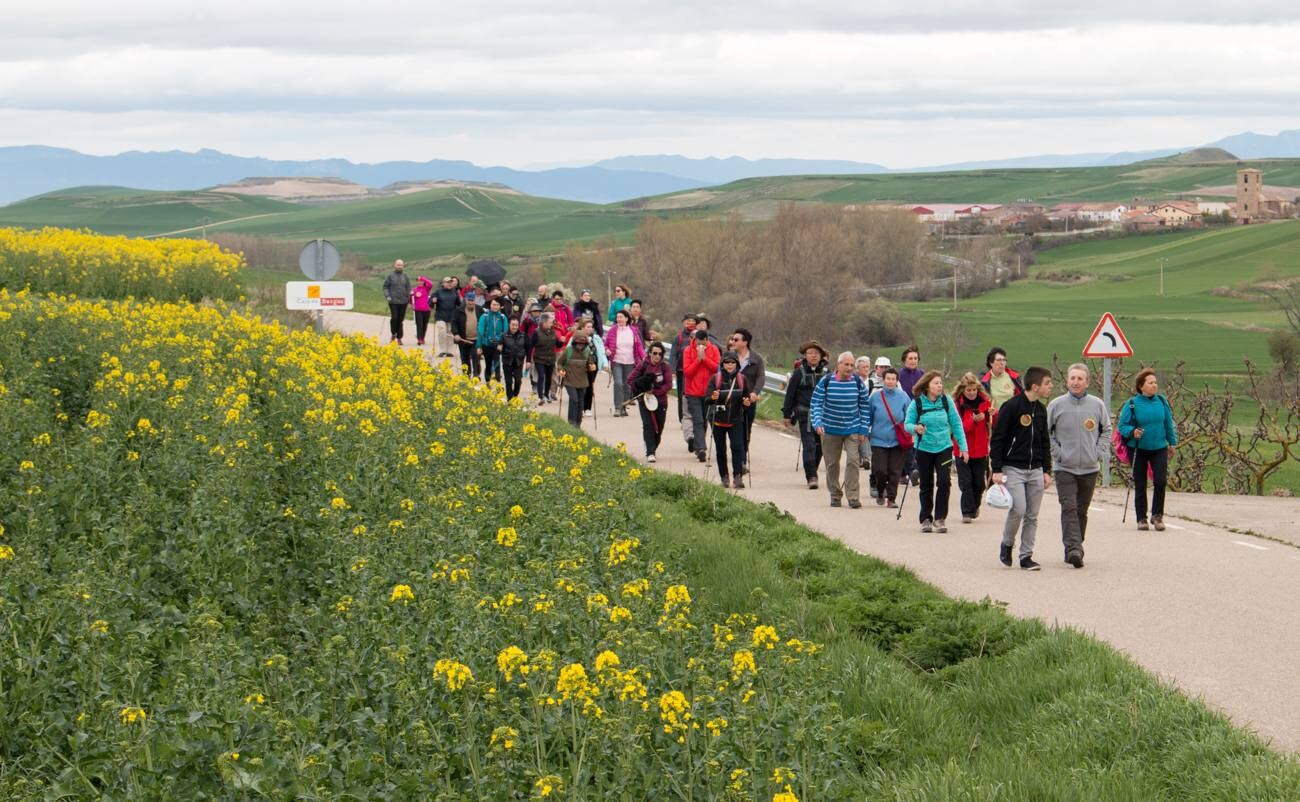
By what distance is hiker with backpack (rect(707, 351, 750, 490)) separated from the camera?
19250 millimetres

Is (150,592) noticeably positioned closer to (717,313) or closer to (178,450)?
(178,450)

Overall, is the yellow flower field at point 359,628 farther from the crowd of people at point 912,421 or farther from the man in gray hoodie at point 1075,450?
the man in gray hoodie at point 1075,450

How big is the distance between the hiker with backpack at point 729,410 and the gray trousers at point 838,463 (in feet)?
4.28

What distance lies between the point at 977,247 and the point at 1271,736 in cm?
14773

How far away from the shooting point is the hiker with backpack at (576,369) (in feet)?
76.7

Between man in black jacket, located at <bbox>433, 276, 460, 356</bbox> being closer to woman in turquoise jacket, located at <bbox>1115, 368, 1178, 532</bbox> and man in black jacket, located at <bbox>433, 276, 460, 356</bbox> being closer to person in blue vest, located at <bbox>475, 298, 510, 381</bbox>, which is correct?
person in blue vest, located at <bbox>475, 298, 510, 381</bbox>

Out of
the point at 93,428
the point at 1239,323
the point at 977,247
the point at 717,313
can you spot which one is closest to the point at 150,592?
the point at 93,428

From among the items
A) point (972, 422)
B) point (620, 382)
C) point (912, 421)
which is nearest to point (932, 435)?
point (912, 421)

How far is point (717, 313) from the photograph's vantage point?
96000 millimetres

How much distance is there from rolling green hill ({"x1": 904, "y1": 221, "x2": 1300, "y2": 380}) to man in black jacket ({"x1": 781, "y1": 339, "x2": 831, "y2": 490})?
2285 inches

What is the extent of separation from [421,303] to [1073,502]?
827 inches

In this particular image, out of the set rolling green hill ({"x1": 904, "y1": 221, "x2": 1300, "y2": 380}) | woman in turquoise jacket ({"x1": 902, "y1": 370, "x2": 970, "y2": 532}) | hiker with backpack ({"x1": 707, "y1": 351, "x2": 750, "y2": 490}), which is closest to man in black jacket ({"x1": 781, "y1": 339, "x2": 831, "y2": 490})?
hiker with backpack ({"x1": 707, "y1": 351, "x2": 750, "y2": 490})

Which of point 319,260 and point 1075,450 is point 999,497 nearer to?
point 1075,450

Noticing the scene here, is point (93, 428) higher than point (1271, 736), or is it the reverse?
point (93, 428)
